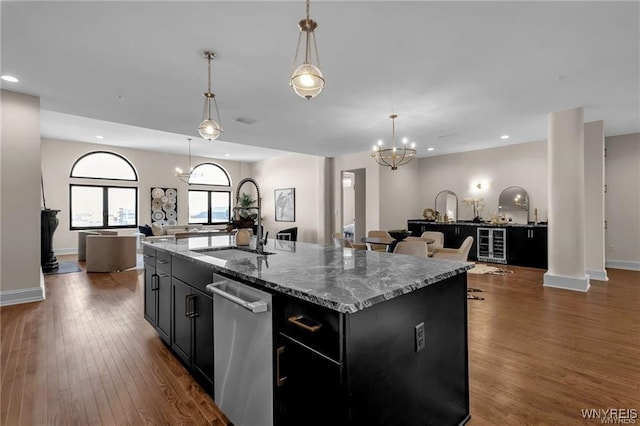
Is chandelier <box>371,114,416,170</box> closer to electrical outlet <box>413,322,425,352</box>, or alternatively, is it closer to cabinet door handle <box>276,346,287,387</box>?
electrical outlet <box>413,322,425,352</box>

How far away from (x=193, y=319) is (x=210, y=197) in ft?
32.8

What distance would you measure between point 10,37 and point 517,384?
16.4ft

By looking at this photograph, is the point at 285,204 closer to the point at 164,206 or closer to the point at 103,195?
the point at 164,206

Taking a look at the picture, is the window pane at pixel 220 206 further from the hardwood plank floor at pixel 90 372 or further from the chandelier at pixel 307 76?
the chandelier at pixel 307 76

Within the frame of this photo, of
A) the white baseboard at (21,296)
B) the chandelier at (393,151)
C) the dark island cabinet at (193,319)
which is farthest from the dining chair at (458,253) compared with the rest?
the white baseboard at (21,296)

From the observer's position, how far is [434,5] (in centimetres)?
228

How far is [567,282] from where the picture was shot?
4676 millimetres

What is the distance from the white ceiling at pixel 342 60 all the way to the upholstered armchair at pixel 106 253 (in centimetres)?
248

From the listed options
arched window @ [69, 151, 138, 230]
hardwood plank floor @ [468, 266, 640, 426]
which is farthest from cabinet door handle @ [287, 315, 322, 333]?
arched window @ [69, 151, 138, 230]

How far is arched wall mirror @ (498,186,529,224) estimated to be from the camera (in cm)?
714

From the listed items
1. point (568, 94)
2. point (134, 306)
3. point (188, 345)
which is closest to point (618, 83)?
point (568, 94)

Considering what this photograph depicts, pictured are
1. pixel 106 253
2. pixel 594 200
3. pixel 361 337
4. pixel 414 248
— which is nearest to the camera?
pixel 361 337

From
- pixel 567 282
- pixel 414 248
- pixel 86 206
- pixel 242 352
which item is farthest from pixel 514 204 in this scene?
pixel 86 206

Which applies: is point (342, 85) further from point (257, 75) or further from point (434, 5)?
point (434, 5)
